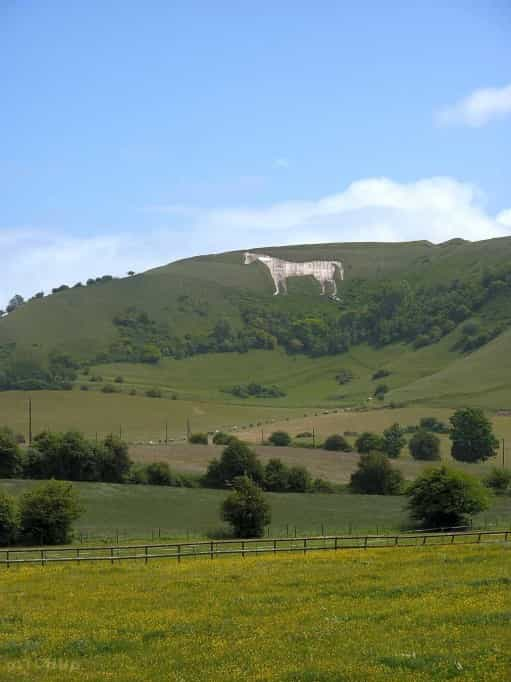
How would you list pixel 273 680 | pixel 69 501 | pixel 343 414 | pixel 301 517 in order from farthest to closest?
pixel 343 414, pixel 301 517, pixel 69 501, pixel 273 680

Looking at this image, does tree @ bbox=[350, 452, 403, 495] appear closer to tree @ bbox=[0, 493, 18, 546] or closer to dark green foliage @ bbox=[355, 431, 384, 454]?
dark green foliage @ bbox=[355, 431, 384, 454]

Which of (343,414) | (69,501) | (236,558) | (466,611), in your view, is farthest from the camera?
(343,414)

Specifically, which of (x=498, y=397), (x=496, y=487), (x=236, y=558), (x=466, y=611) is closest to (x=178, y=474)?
(x=496, y=487)

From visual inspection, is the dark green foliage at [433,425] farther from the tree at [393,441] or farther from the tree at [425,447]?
the tree at [425,447]

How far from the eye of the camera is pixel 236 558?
43625 millimetres

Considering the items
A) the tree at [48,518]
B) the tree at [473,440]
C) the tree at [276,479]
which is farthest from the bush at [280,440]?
the tree at [48,518]

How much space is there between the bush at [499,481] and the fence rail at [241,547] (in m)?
47.6

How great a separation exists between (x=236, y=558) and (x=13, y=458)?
194ft

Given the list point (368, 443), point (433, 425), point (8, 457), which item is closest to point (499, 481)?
point (368, 443)

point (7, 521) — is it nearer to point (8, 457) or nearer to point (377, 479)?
point (8, 457)

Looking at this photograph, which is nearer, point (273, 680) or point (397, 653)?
point (273, 680)

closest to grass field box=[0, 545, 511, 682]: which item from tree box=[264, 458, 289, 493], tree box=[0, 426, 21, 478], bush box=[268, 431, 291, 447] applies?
tree box=[0, 426, 21, 478]

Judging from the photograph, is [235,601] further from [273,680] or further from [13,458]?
[13,458]

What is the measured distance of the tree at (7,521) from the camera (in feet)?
215
